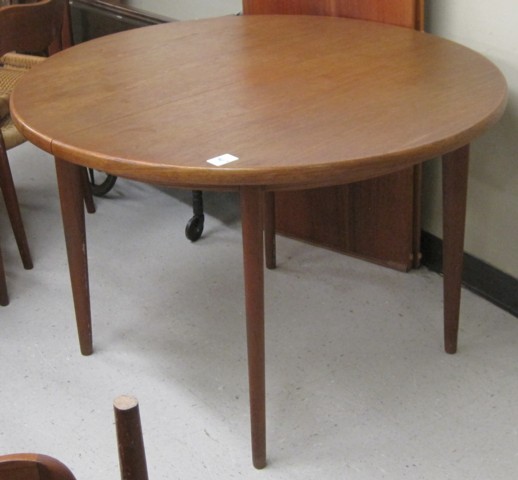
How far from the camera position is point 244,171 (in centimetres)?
114

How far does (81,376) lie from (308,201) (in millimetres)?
764

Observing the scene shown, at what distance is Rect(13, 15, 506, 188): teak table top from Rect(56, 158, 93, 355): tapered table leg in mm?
160

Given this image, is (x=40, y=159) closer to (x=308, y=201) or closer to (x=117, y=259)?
(x=117, y=259)

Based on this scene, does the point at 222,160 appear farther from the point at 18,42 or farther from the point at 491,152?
the point at 18,42

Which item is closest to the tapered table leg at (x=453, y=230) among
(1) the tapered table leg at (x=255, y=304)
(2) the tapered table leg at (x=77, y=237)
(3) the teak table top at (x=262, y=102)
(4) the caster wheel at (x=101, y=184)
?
(3) the teak table top at (x=262, y=102)

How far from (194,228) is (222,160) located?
1058 mm

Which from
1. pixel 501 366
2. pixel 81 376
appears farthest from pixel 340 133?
pixel 81 376

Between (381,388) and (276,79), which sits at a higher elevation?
(276,79)

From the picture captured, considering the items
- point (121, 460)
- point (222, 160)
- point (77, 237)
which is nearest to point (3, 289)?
point (77, 237)

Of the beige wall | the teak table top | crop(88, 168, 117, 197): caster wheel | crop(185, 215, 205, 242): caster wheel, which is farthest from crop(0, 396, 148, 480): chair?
crop(88, 168, 117, 197): caster wheel

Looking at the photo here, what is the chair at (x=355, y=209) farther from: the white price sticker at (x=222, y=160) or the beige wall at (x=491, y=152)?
the white price sticker at (x=222, y=160)

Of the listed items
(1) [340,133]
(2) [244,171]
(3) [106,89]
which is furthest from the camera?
(3) [106,89]

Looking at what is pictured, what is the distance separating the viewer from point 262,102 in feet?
4.57

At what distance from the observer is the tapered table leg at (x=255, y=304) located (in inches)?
48.8
